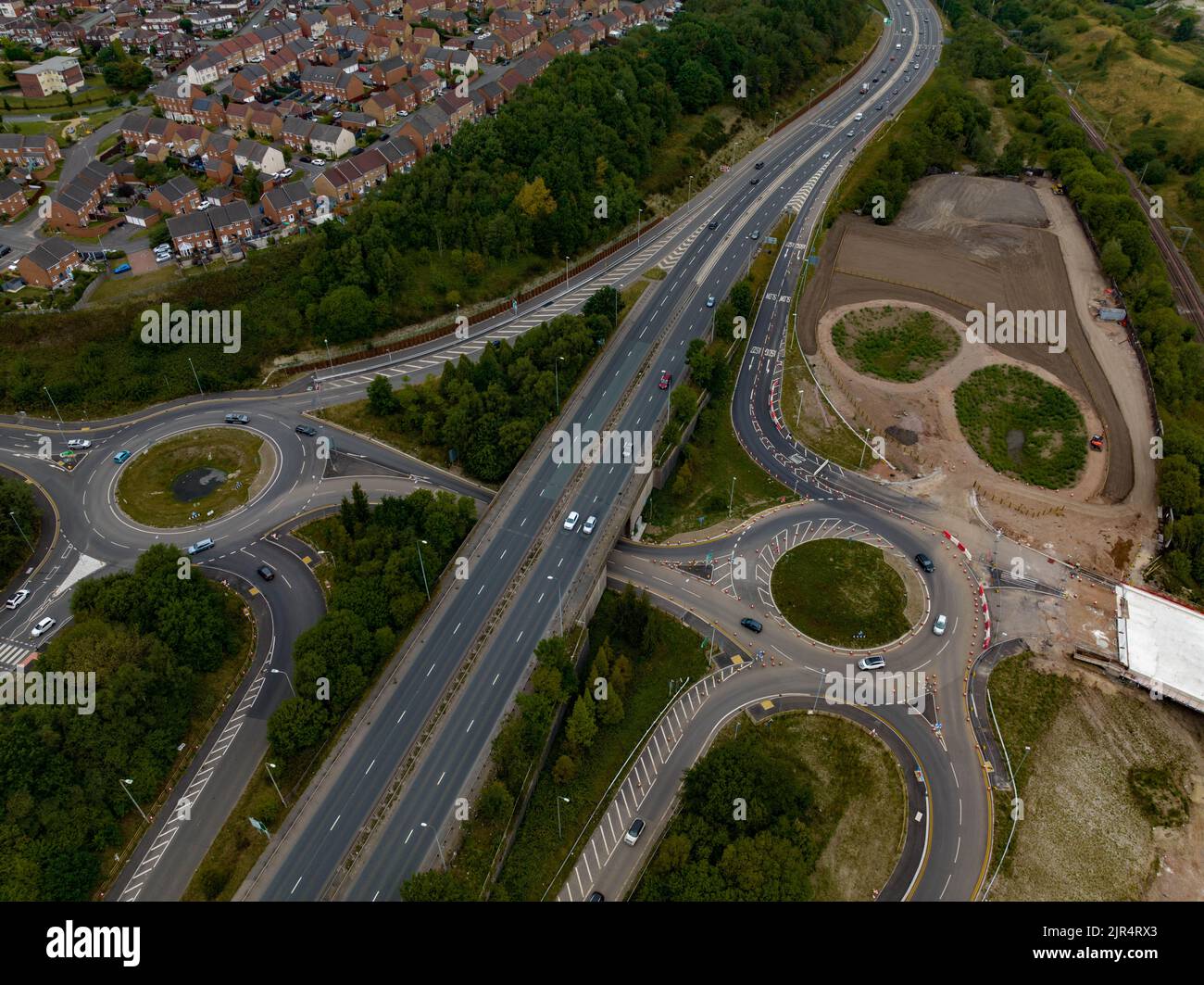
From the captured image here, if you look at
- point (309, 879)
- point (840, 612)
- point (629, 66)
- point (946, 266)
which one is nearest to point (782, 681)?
point (840, 612)

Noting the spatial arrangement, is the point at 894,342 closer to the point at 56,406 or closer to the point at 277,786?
the point at 277,786

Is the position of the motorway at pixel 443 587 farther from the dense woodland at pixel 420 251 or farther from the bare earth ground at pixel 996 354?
the bare earth ground at pixel 996 354

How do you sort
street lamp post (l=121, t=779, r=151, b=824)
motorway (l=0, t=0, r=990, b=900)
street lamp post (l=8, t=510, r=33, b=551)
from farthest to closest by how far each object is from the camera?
street lamp post (l=8, t=510, r=33, b=551), street lamp post (l=121, t=779, r=151, b=824), motorway (l=0, t=0, r=990, b=900)

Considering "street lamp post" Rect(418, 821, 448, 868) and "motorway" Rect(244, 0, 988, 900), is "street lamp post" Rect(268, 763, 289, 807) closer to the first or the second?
"motorway" Rect(244, 0, 988, 900)

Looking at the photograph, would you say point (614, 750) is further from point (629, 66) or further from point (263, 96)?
point (263, 96)

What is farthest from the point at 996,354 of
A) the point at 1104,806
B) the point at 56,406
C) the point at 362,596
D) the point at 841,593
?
the point at 56,406

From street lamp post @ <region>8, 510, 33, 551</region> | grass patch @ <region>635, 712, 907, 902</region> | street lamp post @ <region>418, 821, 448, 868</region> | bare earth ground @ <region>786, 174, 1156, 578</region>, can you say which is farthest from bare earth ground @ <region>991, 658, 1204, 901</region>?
street lamp post @ <region>8, 510, 33, 551</region>

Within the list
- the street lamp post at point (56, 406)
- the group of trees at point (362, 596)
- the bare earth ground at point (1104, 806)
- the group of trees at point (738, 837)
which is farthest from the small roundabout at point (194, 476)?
the bare earth ground at point (1104, 806)
